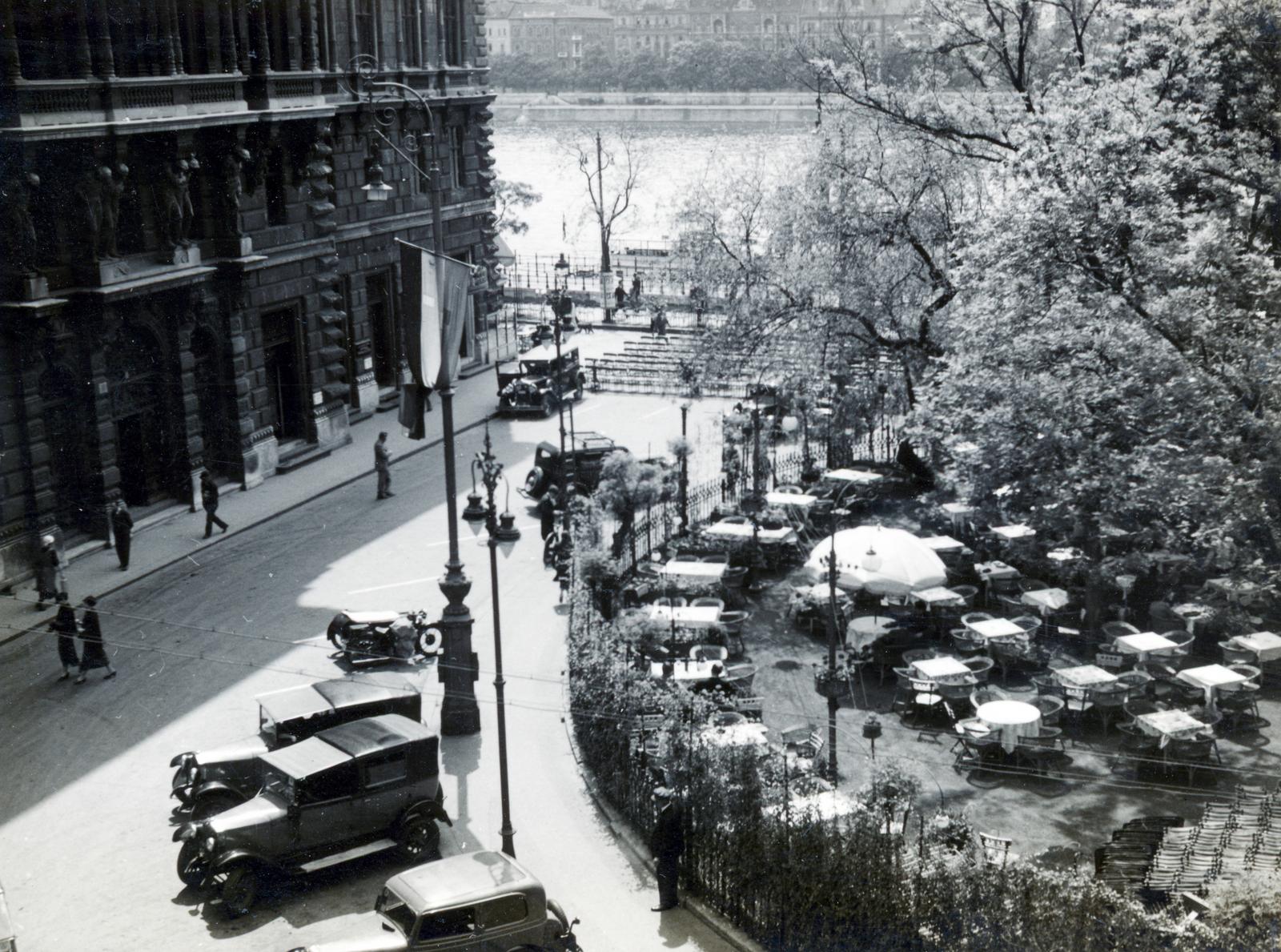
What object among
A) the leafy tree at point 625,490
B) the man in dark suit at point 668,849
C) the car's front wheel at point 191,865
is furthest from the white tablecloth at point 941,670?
the car's front wheel at point 191,865

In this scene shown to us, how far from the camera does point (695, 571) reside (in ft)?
83.3

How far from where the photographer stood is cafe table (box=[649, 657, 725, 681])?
67.2 feet

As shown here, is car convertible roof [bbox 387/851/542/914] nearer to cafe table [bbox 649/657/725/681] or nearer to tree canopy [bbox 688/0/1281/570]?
cafe table [bbox 649/657/725/681]

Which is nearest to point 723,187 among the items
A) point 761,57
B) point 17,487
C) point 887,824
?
point 17,487

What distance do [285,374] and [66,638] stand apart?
47.8 feet

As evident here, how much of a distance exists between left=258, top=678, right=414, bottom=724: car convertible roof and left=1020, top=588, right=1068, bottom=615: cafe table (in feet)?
38.8

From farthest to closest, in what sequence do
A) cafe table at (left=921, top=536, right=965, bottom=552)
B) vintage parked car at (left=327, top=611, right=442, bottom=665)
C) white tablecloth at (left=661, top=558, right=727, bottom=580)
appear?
cafe table at (left=921, top=536, right=965, bottom=552)
white tablecloth at (left=661, top=558, right=727, bottom=580)
vintage parked car at (left=327, top=611, right=442, bottom=665)

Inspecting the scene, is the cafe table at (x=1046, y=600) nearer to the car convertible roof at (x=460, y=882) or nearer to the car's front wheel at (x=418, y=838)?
the car's front wheel at (x=418, y=838)

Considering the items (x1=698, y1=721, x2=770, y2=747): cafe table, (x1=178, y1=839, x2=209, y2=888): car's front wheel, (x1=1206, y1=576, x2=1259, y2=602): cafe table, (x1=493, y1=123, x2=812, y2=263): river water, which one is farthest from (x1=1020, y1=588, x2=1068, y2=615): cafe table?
(x1=493, y1=123, x2=812, y2=263): river water

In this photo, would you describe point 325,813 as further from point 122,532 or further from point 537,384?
point 537,384

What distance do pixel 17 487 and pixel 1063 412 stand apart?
19.6 m

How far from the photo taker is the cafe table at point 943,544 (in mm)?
26875

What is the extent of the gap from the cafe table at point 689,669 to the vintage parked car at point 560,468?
397 inches

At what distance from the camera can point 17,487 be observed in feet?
85.6
